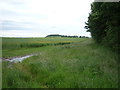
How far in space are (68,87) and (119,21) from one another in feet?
24.1

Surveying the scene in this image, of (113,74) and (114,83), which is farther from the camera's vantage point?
(113,74)

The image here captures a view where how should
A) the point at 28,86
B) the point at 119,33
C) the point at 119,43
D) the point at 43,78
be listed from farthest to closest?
1. the point at 119,43
2. the point at 119,33
3. the point at 43,78
4. the point at 28,86

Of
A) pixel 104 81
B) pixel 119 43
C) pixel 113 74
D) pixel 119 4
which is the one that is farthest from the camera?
pixel 119 43

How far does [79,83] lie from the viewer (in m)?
5.65

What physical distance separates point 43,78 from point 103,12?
6801mm

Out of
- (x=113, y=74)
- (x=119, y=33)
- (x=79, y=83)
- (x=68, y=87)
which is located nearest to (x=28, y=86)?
(x=68, y=87)

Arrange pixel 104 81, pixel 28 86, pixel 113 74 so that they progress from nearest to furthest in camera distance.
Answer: pixel 28 86 < pixel 104 81 < pixel 113 74

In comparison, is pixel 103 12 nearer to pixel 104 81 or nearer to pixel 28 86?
pixel 104 81

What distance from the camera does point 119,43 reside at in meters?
11.4

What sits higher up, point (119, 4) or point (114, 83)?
point (119, 4)

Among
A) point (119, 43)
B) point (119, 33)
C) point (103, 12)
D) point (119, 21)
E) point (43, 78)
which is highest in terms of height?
point (103, 12)

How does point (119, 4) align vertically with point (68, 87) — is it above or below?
above

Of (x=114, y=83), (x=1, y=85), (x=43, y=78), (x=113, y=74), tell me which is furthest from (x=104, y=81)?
(x=1, y=85)

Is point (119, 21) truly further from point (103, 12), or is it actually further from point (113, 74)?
point (113, 74)
